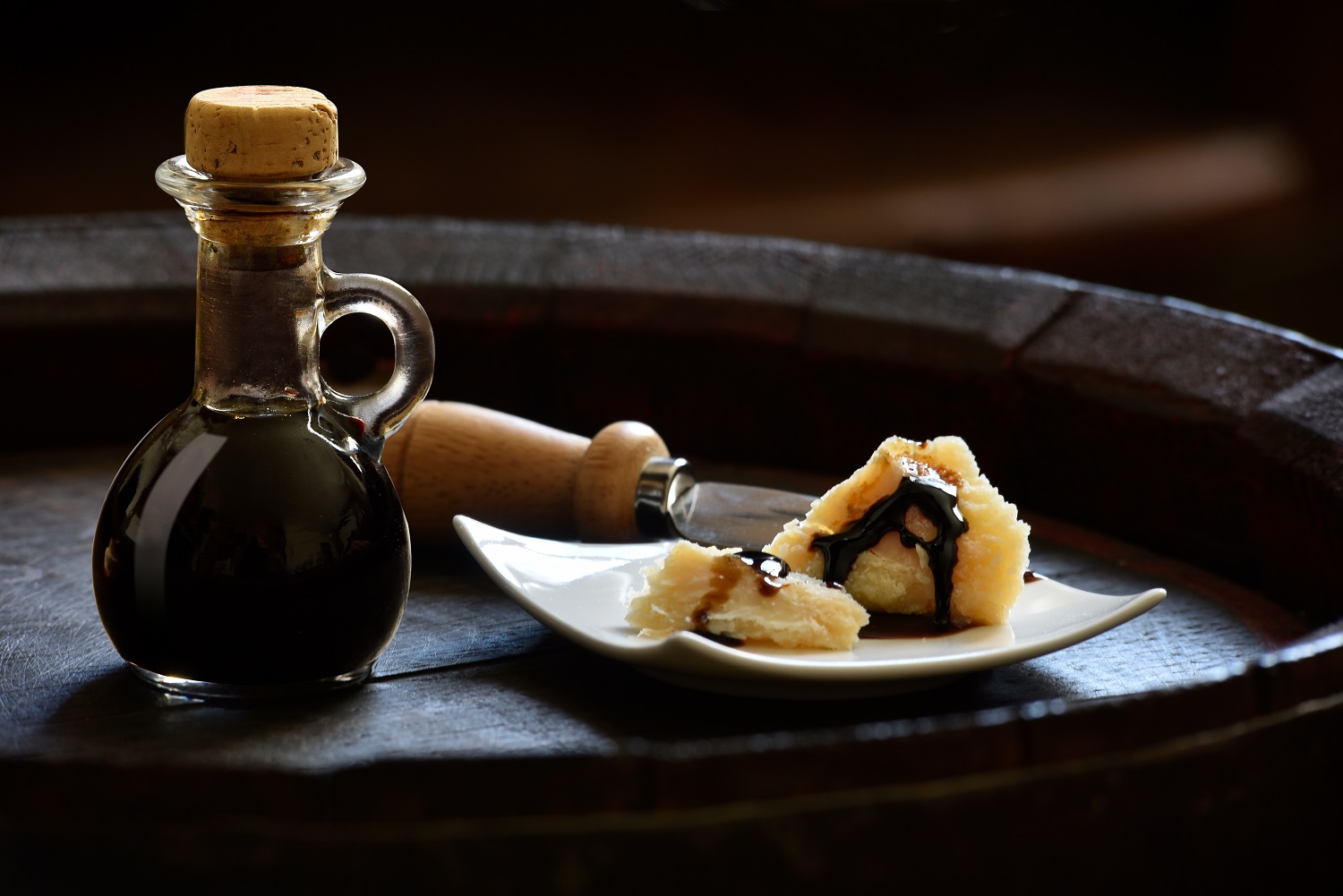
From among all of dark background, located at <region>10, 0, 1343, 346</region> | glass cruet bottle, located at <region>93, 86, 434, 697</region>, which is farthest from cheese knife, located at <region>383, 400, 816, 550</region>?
dark background, located at <region>10, 0, 1343, 346</region>

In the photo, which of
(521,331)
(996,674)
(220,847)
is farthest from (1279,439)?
(220,847)

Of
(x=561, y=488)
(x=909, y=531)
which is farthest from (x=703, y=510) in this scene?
(x=909, y=531)

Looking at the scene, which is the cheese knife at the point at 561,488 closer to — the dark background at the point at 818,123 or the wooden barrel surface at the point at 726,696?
the wooden barrel surface at the point at 726,696

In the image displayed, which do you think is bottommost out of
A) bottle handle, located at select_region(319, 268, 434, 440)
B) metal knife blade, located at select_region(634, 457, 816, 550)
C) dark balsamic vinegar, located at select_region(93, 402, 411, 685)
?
metal knife blade, located at select_region(634, 457, 816, 550)

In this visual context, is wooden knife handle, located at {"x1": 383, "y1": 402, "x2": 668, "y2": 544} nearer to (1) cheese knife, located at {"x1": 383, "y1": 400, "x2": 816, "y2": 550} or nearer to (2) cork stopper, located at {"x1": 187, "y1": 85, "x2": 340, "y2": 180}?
(1) cheese knife, located at {"x1": 383, "y1": 400, "x2": 816, "y2": 550}

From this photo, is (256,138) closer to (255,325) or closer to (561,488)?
(255,325)

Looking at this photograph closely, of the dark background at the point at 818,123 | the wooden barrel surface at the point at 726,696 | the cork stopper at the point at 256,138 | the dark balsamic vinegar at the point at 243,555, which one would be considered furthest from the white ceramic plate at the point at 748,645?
the dark background at the point at 818,123
